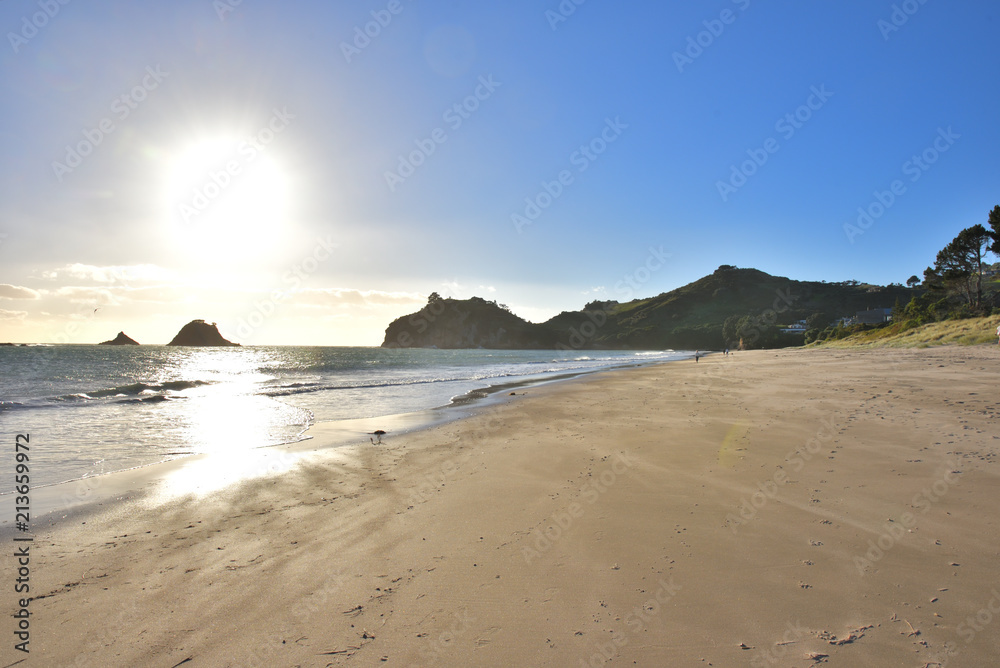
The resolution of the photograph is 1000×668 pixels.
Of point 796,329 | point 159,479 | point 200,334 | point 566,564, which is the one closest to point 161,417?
point 159,479

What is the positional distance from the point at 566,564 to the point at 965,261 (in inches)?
2726

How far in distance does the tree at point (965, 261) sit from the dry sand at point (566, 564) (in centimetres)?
5854

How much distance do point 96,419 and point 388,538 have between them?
57.5 feet

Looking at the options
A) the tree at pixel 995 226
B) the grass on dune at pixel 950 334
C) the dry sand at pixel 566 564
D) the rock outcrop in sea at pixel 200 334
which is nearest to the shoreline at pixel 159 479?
the dry sand at pixel 566 564

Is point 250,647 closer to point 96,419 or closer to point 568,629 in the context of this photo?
point 568,629

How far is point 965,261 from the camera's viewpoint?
4938cm

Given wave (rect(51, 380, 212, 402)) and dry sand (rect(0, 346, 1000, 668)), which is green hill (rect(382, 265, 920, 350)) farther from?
dry sand (rect(0, 346, 1000, 668))

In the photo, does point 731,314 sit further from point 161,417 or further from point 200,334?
point 200,334

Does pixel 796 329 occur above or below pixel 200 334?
below

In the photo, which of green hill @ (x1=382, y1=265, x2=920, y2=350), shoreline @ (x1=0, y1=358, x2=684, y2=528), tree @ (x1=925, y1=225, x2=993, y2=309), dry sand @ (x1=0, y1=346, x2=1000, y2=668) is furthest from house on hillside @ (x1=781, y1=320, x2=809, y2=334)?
shoreline @ (x1=0, y1=358, x2=684, y2=528)

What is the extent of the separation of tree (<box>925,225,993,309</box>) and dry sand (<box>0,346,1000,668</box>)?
5854 centimetres

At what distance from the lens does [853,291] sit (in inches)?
6398

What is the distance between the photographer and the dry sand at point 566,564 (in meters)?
3.51

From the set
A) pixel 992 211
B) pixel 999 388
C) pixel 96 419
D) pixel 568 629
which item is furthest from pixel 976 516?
pixel 992 211
